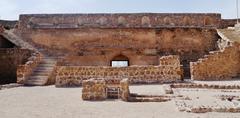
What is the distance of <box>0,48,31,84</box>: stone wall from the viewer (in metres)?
20.6

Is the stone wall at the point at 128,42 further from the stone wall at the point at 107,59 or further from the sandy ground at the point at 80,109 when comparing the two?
the sandy ground at the point at 80,109

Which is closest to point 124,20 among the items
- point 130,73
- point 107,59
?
point 107,59

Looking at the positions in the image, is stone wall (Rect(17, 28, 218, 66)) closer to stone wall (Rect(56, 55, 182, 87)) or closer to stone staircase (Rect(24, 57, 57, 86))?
stone staircase (Rect(24, 57, 57, 86))

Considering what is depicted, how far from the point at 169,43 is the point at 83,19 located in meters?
5.36

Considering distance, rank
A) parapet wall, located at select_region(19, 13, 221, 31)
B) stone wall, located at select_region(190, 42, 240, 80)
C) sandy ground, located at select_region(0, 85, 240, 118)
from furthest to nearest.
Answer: parapet wall, located at select_region(19, 13, 221, 31) → stone wall, located at select_region(190, 42, 240, 80) → sandy ground, located at select_region(0, 85, 240, 118)

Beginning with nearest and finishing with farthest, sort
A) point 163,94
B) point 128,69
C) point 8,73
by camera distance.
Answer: point 163,94, point 128,69, point 8,73

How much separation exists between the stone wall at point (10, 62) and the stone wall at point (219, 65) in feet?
28.9

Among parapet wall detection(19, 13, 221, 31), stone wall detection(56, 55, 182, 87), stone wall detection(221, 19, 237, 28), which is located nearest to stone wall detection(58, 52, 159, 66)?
parapet wall detection(19, 13, 221, 31)

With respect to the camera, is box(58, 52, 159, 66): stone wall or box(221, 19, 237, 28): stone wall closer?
box(58, 52, 159, 66): stone wall

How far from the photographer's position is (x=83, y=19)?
2434 centimetres

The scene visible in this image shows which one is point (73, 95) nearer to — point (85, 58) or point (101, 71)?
point (101, 71)

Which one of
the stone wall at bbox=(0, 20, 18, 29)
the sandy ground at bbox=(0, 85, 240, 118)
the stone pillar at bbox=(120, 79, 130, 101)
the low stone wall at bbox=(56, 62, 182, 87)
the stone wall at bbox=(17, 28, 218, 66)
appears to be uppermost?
the stone wall at bbox=(0, 20, 18, 29)

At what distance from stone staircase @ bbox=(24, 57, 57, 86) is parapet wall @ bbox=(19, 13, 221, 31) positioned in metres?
3.28

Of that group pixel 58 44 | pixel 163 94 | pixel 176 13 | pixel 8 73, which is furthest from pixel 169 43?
pixel 163 94
